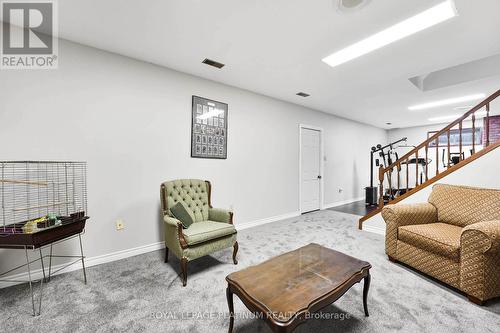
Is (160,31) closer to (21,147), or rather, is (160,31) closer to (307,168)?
(21,147)

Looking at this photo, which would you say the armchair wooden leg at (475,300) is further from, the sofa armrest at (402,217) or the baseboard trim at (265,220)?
the baseboard trim at (265,220)

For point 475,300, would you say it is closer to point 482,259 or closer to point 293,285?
point 482,259

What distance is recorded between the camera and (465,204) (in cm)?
229

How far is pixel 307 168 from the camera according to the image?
16.7 ft

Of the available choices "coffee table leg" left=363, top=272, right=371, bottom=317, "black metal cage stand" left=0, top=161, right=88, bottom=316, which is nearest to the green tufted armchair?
"black metal cage stand" left=0, top=161, right=88, bottom=316

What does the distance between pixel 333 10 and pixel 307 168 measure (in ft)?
11.7

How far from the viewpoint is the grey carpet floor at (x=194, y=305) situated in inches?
58.9

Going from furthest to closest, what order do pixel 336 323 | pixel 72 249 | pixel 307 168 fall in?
pixel 307 168, pixel 72 249, pixel 336 323

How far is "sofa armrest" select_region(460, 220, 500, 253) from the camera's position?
5.19 ft

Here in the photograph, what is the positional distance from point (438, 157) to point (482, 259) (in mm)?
5051

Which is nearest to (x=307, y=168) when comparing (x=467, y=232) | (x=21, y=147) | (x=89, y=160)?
(x=467, y=232)

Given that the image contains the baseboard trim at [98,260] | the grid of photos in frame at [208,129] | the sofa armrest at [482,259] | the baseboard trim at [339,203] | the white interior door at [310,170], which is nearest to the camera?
the sofa armrest at [482,259]

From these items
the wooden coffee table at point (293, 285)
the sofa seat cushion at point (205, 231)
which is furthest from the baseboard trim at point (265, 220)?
the wooden coffee table at point (293, 285)

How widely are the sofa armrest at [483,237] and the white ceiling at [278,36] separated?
75.1 inches
